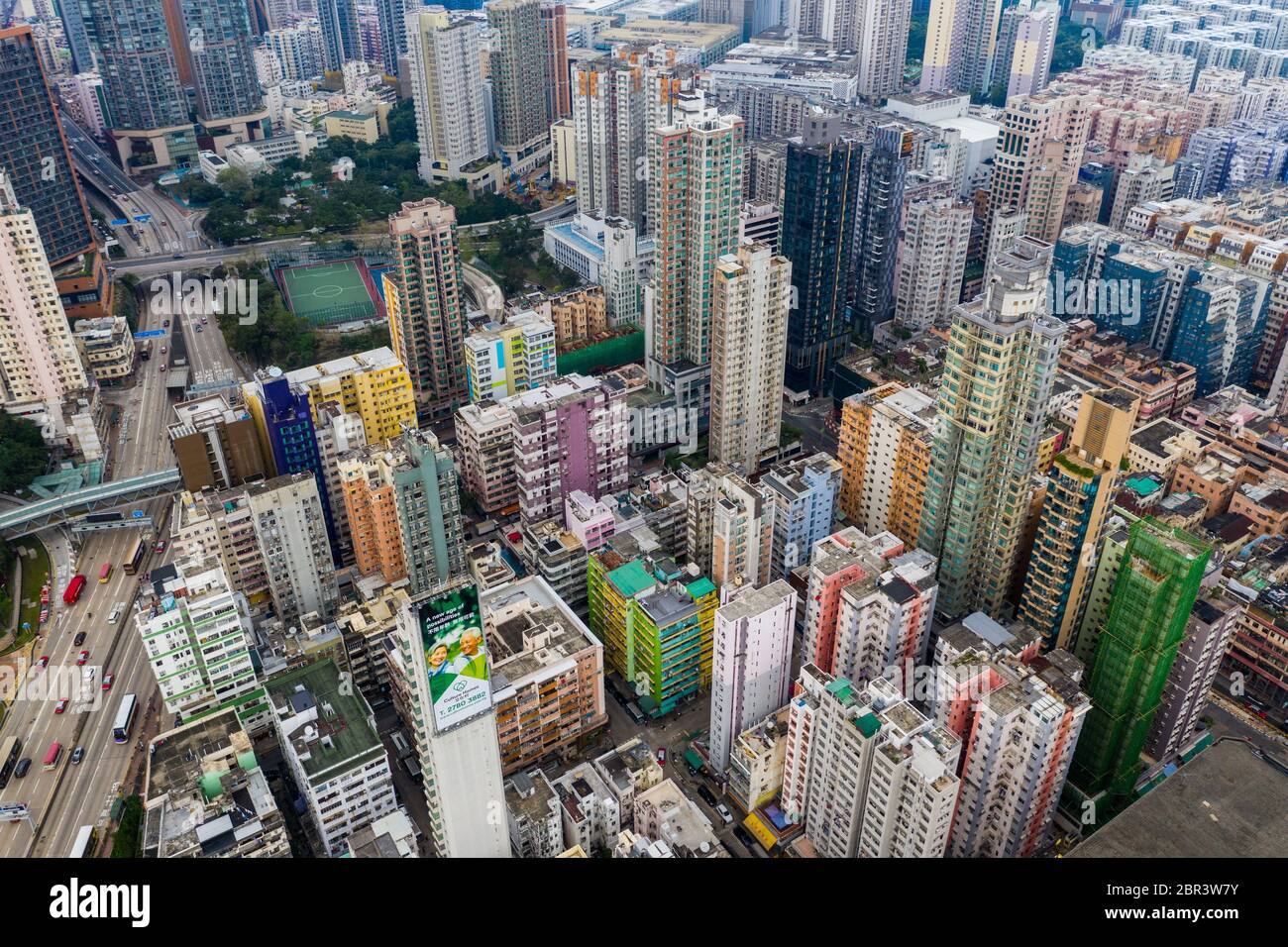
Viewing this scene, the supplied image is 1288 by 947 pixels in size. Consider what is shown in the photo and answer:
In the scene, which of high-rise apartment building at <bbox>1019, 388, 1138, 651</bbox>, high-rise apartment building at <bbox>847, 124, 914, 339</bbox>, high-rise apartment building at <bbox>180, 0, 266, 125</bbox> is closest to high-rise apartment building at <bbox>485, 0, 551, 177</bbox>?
high-rise apartment building at <bbox>180, 0, 266, 125</bbox>

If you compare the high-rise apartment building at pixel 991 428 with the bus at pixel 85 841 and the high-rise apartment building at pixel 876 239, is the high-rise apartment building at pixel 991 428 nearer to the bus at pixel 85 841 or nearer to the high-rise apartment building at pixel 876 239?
the high-rise apartment building at pixel 876 239

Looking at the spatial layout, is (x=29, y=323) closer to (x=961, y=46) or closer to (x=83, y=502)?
(x=83, y=502)

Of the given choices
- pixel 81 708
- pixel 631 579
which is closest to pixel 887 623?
pixel 631 579

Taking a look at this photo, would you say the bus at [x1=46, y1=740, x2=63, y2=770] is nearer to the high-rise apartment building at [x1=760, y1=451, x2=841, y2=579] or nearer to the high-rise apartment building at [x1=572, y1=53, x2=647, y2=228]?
the high-rise apartment building at [x1=760, y1=451, x2=841, y2=579]

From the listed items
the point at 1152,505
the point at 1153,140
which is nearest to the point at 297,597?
the point at 1152,505

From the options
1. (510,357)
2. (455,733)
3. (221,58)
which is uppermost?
(221,58)

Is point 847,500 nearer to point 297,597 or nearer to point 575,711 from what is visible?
point 575,711

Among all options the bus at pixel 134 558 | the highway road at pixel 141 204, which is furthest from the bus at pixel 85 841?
the highway road at pixel 141 204
